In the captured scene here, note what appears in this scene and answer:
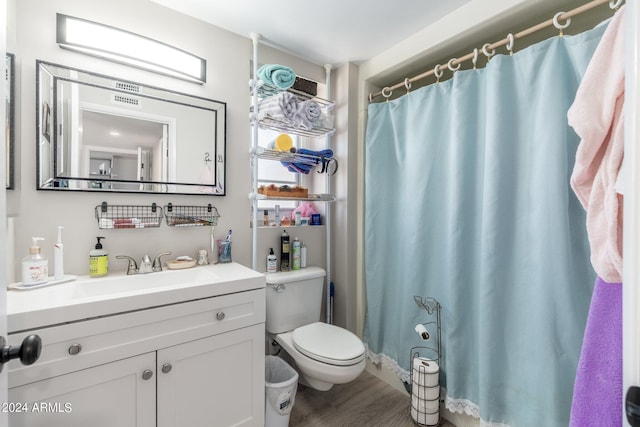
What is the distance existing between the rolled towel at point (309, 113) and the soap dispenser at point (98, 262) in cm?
128

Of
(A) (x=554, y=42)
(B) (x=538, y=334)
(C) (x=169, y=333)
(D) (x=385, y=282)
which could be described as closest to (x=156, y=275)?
(C) (x=169, y=333)

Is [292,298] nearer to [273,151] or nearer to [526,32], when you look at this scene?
[273,151]

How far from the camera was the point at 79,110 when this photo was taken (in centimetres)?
127

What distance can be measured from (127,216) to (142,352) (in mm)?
692

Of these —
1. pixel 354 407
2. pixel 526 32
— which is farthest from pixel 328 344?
pixel 526 32

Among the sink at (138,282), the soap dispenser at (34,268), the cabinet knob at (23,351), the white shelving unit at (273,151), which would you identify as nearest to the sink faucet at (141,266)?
the sink at (138,282)

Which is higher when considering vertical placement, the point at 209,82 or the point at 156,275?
the point at 209,82

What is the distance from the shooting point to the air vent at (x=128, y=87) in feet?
4.41

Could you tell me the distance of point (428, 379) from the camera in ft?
4.81

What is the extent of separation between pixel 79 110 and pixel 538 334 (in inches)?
90.0

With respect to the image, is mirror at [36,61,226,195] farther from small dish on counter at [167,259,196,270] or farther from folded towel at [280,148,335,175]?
folded towel at [280,148,335,175]

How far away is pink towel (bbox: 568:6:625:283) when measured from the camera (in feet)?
2.19

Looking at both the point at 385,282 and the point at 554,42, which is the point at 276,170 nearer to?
the point at 385,282

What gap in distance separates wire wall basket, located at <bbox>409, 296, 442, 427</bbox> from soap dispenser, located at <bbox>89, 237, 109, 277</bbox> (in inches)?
63.7
